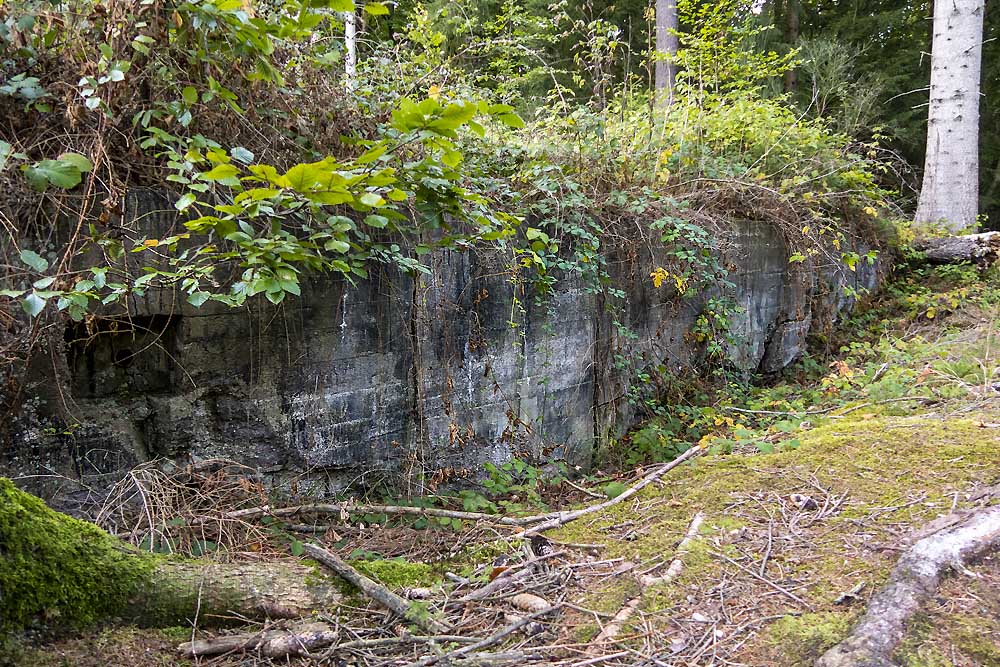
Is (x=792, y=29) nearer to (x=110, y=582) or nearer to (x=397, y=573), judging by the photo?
(x=397, y=573)

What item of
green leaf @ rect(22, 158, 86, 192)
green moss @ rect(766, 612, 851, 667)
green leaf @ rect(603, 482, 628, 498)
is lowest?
green leaf @ rect(603, 482, 628, 498)

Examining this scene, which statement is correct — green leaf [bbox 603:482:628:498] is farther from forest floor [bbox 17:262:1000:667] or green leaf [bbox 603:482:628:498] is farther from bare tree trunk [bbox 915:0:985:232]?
bare tree trunk [bbox 915:0:985:232]

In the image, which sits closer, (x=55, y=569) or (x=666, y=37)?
(x=55, y=569)

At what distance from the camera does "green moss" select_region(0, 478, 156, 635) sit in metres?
1.89

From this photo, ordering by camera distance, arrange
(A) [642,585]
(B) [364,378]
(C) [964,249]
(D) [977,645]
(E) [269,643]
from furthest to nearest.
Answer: (C) [964,249]
(B) [364,378]
(A) [642,585]
(E) [269,643]
(D) [977,645]

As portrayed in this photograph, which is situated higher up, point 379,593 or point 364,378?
point 364,378

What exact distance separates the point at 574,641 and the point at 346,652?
31.4 inches

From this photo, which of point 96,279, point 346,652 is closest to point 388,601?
point 346,652

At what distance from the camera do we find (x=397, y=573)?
267 centimetres

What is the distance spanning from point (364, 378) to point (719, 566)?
2072 mm

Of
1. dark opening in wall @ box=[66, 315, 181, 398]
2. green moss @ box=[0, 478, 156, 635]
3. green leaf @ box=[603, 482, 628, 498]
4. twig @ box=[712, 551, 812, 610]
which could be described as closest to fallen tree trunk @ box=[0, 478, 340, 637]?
green moss @ box=[0, 478, 156, 635]

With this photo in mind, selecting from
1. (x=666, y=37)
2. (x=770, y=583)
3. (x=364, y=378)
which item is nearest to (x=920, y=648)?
(x=770, y=583)

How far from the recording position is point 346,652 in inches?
86.3

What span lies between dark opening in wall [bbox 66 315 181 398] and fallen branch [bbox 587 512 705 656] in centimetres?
223
